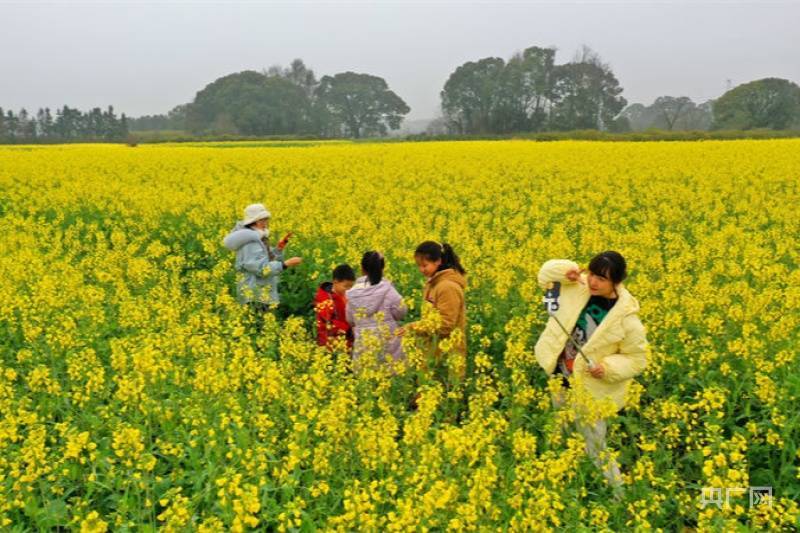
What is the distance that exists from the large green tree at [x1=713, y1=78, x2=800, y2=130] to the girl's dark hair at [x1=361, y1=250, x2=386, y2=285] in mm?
74533

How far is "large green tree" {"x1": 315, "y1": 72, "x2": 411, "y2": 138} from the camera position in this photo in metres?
115

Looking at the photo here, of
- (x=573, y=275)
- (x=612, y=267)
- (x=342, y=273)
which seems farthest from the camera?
(x=342, y=273)

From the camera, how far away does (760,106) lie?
7619 cm

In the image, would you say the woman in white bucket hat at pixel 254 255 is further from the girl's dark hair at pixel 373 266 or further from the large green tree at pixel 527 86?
the large green tree at pixel 527 86

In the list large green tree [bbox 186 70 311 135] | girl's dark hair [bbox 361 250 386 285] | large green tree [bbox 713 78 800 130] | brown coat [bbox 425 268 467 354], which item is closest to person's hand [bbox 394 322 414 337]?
brown coat [bbox 425 268 467 354]

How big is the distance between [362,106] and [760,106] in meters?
65.7

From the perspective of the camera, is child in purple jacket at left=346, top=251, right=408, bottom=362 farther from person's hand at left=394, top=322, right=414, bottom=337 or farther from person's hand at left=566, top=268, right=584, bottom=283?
person's hand at left=566, top=268, right=584, bottom=283

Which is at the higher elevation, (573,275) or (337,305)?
(573,275)

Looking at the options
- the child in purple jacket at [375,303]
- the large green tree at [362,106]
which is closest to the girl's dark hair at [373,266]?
the child in purple jacket at [375,303]

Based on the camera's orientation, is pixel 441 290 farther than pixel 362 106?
No

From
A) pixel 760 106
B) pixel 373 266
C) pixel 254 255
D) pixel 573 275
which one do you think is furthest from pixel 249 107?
pixel 573 275

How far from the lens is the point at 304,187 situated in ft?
55.5

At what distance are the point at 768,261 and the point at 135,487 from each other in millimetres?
7740

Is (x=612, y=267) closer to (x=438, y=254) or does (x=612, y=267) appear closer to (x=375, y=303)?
(x=438, y=254)
